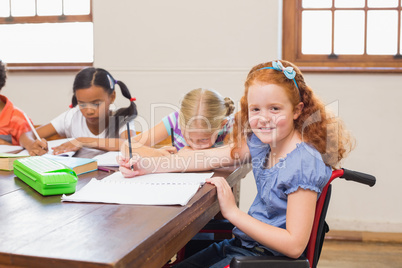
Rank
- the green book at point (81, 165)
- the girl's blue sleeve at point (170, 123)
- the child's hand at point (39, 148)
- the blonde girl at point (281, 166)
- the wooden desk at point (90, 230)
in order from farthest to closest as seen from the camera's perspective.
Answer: the girl's blue sleeve at point (170, 123)
the child's hand at point (39, 148)
the green book at point (81, 165)
the blonde girl at point (281, 166)
the wooden desk at point (90, 230)

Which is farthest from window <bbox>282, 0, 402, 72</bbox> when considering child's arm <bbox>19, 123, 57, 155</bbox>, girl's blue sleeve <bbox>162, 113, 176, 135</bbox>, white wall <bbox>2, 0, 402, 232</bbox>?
child's arm <bbox>19, 123, 57, 155</bbox>

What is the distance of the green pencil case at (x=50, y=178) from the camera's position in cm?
99

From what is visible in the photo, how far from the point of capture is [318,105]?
1.21m

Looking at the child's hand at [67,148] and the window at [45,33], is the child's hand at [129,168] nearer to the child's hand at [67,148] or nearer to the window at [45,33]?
the child's hand at [67,148]

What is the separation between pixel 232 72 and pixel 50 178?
1937mm

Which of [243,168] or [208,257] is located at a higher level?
[243,168]

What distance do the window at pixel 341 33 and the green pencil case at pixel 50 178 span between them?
6.50 ft

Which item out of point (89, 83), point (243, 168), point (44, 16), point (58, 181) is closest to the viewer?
point (58, 181)

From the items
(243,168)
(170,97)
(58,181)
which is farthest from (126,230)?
(170,97)

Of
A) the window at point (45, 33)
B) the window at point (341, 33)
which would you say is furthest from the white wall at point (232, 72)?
the window at point (45, 33)

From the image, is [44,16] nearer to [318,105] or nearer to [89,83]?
[89,83]

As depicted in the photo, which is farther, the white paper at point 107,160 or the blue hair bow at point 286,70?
the white paper at point 107,160

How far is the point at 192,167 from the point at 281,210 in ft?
1.05

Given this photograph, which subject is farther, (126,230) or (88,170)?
(88,170)
